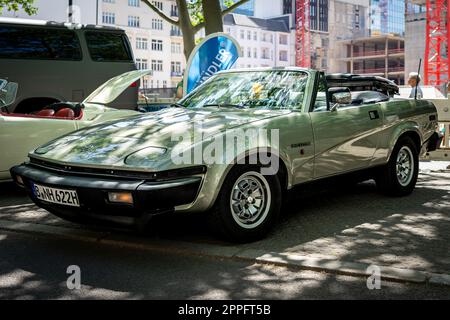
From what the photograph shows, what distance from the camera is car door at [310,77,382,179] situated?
5.36m

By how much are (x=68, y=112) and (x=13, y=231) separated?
259cm

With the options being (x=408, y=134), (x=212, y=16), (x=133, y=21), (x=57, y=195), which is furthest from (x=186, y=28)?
(x=133, y=21)

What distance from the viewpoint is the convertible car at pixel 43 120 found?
681 centimetres

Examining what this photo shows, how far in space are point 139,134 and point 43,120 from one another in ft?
9.44

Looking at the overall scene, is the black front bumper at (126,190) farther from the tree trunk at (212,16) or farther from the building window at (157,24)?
the building window at (157,24)

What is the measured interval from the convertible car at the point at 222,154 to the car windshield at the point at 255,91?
12 mm

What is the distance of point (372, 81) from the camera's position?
25.2ft

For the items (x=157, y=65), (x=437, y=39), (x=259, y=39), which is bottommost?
(x=157, y=65)

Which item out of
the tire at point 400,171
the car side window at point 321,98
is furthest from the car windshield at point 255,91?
the tire at point 400,171

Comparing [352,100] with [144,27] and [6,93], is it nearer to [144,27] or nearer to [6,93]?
[6,93]

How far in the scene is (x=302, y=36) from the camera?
122000 mm

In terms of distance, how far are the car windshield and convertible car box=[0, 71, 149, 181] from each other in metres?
1.97

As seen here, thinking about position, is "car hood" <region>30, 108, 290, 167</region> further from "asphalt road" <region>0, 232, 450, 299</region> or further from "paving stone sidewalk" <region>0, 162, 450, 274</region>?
"asphalt road" <region>0, 232, 450, 299</region>
